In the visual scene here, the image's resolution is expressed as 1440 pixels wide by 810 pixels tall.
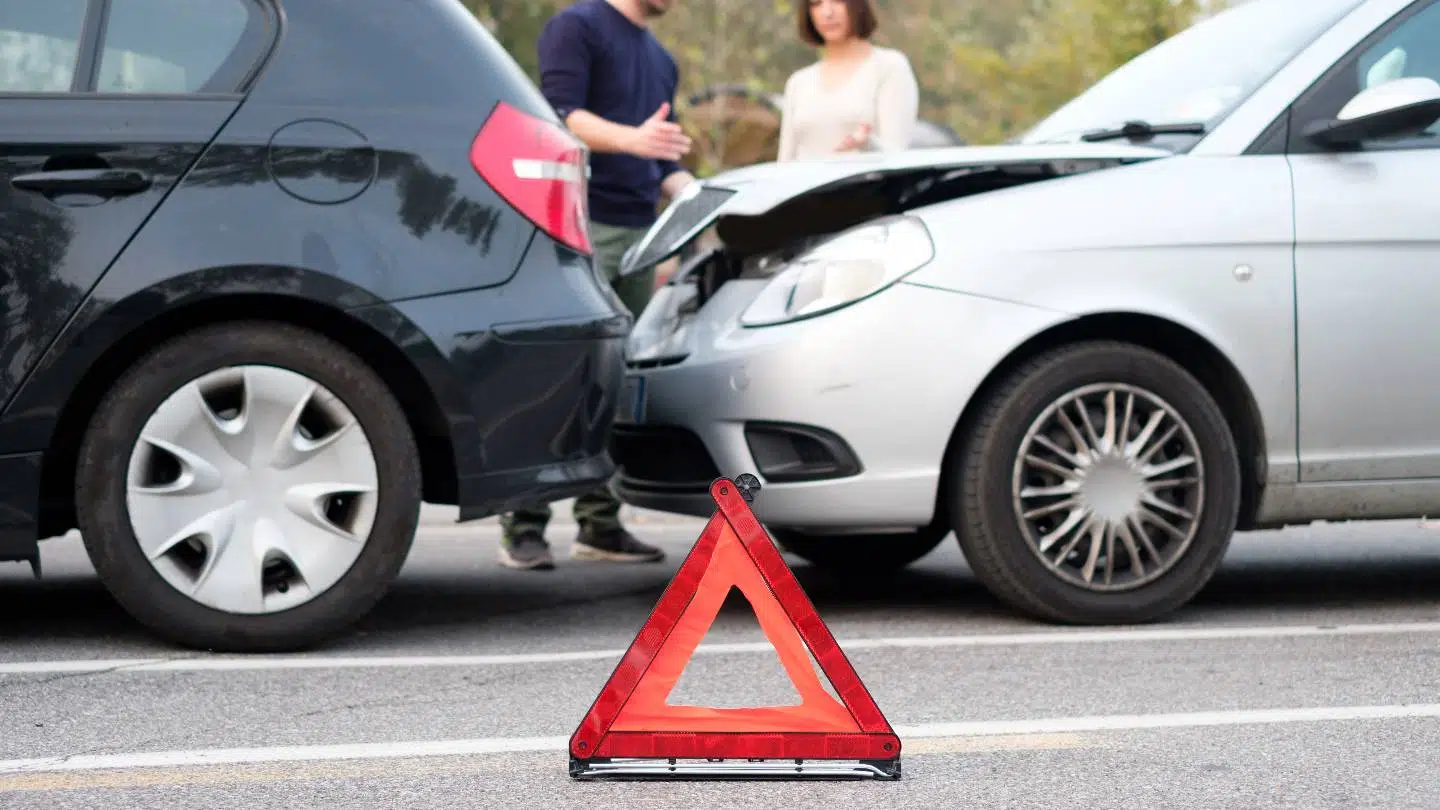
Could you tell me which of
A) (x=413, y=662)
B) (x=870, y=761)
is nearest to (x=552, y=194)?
(x=413, y=662)

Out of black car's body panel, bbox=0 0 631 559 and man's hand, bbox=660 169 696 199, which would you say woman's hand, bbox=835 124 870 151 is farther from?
black car's body panel, bbox=0 0 631 559

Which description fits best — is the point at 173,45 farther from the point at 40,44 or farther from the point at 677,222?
the point at 677,222

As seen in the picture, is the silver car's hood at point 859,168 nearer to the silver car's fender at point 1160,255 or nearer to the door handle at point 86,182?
the silver car's fender at point 1160,255

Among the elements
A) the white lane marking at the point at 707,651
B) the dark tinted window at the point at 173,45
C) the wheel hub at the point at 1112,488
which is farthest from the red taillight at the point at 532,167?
the wheel hub at the point at 1112,488

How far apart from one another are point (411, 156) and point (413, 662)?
3.90 feet

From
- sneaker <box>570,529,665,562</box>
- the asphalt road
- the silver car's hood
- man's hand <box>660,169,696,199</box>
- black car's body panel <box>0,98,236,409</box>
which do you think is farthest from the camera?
man's hand <box>660,169,696,199</box>

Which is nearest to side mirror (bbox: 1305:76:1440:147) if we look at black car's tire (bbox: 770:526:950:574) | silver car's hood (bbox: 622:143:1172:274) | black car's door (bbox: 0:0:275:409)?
silver car's hood (bbox: 622:143:1172:274)

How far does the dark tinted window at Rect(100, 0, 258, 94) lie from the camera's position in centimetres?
444

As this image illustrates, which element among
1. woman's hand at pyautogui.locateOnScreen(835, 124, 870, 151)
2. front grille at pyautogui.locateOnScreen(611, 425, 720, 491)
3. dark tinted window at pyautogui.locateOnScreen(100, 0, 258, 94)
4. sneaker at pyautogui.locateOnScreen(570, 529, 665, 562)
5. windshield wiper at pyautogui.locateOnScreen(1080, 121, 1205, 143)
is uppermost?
dark tinted window at pyautogui.locateOnScreen(100, 0, 258, 94)

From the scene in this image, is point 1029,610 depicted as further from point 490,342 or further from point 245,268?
point 245,268

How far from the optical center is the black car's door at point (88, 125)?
4.30 metres

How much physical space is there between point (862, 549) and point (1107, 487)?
4.40 feet

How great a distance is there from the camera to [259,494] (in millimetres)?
4449

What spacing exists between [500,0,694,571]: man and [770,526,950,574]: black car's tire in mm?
550
